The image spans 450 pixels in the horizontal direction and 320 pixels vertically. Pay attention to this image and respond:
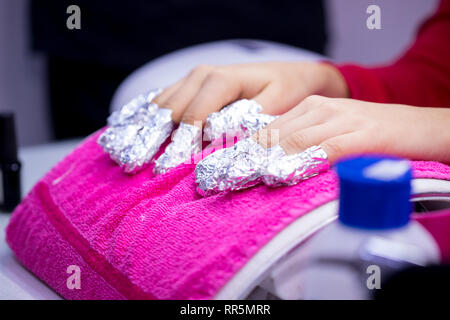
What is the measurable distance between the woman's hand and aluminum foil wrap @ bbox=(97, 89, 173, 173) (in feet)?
0.04

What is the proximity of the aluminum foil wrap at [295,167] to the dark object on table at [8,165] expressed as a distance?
443 millimetres

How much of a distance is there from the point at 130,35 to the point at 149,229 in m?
0.87

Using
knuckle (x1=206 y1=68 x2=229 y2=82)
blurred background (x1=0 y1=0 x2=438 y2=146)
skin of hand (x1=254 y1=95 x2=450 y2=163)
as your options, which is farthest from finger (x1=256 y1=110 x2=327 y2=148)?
blurred background (x1=0 y1=0 x2=438 y2=146)

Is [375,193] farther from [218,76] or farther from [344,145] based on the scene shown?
[218,76]

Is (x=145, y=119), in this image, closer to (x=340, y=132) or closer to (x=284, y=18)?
(x=340, y=132)

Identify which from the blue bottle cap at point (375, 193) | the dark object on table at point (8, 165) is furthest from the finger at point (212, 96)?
the dark object on table at point (8, 165)

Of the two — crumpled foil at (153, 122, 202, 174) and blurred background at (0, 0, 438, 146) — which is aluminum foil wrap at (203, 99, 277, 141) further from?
blurred background at (0, 0, 438, 146)

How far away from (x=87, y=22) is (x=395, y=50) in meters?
0.64

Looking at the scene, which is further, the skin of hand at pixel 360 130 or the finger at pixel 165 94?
the finger at pixel 165 94

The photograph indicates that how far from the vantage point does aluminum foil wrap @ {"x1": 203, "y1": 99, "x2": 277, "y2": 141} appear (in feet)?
1.49

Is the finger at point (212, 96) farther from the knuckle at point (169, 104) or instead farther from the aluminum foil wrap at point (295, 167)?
the aluminum foil wrap at point (295, 167)

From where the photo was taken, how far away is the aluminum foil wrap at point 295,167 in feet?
1.23

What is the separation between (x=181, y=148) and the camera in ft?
1.55
